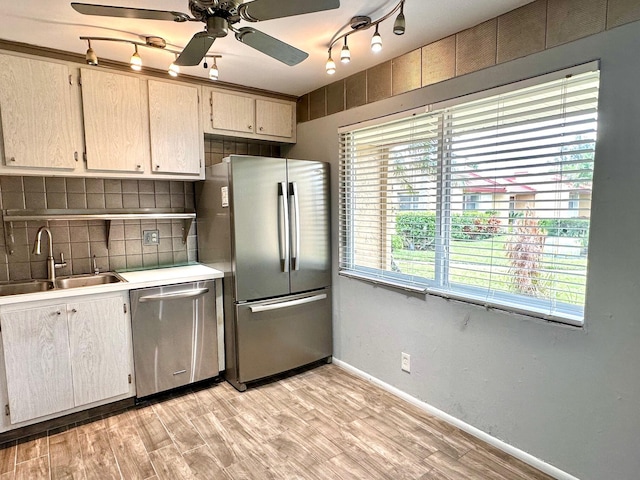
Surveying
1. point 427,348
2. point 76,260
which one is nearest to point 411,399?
point 427,348

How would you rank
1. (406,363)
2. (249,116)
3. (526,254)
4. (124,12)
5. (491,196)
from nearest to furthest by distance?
(124,12) < (526,254) < (491,196) < (406,363) < (249,116)

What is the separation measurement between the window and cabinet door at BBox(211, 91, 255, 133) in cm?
97

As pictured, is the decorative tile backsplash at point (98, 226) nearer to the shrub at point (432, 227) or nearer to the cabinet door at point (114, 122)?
the cabinet door at point (114, 122)

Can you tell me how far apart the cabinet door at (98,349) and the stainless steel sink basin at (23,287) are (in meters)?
0.48

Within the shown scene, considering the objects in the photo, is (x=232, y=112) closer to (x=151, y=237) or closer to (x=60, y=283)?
(x=151, y=237)

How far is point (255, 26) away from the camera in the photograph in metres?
2.11

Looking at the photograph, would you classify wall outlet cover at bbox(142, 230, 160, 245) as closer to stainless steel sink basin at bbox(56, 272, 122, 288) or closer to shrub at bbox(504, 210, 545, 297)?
stainless steel sink basin at bbox(56, 272, 122, 288)

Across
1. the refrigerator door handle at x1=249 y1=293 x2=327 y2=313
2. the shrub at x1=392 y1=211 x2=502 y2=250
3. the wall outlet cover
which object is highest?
the shrub at x1=392 y1=211 x2=502 y2=250

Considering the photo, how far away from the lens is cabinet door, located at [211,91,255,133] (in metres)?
2.98

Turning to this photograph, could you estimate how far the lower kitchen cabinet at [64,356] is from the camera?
2143 millimetres

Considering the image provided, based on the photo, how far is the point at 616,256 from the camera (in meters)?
1.62

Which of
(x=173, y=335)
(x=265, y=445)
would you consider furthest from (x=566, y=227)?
(x=173, y=335)

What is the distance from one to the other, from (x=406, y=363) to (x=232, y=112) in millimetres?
2398

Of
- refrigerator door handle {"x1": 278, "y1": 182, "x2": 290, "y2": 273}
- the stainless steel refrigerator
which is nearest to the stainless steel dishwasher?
the stainless steel refrigerator
